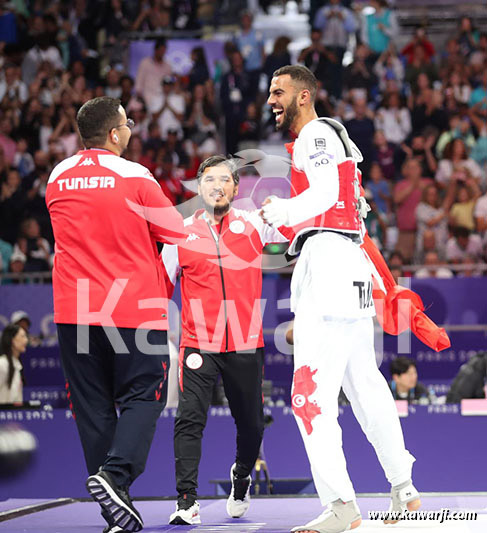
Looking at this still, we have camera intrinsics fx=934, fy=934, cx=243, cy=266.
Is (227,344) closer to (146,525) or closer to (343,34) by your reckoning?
(146,525)

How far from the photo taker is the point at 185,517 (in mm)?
5055

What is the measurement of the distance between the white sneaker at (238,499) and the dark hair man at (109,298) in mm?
1118

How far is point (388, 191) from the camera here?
1249cm

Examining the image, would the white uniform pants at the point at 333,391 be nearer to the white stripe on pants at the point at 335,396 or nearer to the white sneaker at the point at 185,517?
the white stripe on pants at the point at 335,396

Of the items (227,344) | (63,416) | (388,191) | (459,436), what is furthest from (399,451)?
(388,191)

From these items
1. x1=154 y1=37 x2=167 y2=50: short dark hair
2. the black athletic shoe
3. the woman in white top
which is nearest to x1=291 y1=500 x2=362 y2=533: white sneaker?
the black athletic shoe

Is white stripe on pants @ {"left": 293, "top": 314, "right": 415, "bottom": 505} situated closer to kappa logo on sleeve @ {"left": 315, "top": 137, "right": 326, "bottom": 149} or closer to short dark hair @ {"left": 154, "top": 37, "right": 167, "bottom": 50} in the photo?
kappa logo on sleeve @ {"left": 315, "top": 137, "right": 326, "bottom": 149}

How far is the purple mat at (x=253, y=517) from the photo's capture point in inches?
180

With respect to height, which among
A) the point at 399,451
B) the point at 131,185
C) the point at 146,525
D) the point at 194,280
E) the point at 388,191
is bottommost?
the point at 146,525

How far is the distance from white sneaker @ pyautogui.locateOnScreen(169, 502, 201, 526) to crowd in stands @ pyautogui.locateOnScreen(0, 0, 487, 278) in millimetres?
6155

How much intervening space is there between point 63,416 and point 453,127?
7.92m

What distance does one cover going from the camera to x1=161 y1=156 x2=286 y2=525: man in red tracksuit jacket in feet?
18.1

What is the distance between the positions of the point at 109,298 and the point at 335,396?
118 cm

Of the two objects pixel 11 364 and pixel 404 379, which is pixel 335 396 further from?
pixel 11 364
